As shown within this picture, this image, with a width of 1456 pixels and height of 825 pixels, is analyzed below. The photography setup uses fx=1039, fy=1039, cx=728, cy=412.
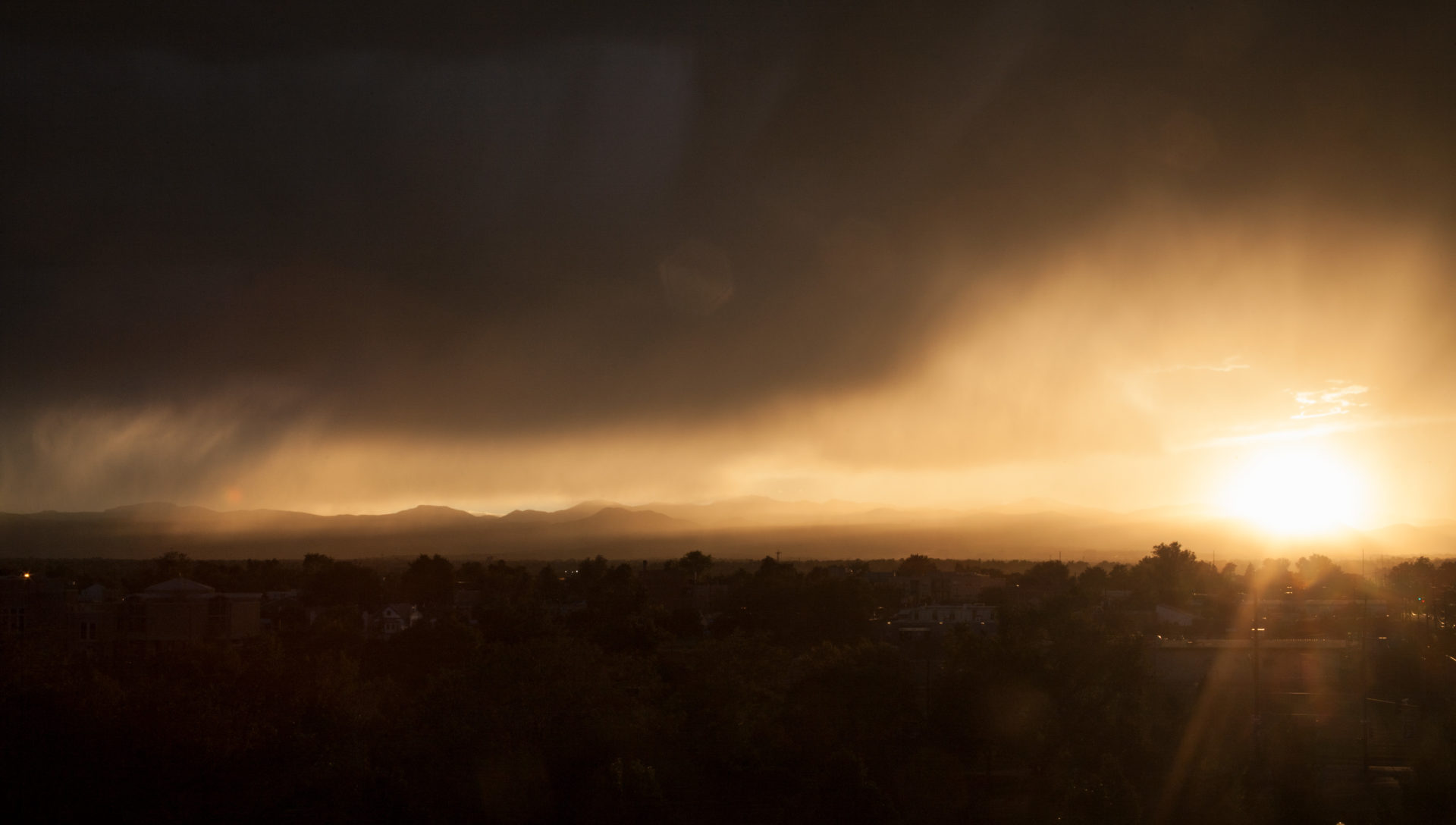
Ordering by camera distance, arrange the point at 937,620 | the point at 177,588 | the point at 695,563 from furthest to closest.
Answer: the point at 695,563 < the point at 937,620 < the point at 177,588

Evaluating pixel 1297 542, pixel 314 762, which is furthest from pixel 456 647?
pixel 1297 542

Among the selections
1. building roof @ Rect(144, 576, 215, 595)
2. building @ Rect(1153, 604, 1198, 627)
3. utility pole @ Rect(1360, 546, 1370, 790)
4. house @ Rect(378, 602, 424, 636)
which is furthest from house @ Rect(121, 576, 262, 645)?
building @ Rect(1153, 604, 1198, 627)

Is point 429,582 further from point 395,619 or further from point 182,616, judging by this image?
point 182,616

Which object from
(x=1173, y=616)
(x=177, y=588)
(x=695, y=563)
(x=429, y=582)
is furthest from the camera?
(x=695, y=563)

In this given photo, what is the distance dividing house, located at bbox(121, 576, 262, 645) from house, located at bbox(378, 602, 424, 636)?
6472mm

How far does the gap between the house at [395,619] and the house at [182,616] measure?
647 centimetres

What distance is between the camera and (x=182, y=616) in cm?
4125

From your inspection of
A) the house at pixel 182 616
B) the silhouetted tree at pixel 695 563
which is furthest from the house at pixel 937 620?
the silhouetted tree at pixel 695 563

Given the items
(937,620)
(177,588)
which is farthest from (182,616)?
(937,620)

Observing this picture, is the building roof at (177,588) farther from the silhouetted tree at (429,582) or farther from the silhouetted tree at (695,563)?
the silhouetted tree at (695,563)

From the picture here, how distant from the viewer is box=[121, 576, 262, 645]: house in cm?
4112

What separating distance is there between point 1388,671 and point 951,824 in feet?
76.7

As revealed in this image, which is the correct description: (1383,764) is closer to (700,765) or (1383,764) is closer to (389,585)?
(700,765)

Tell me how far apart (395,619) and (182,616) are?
11.8 metres
